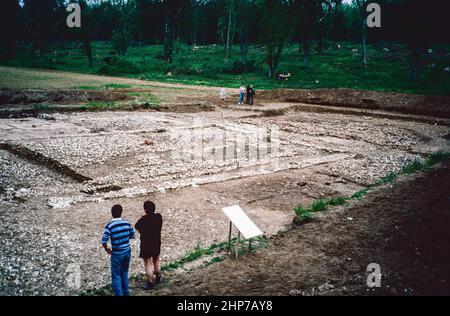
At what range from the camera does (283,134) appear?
22234mm

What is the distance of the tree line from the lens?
37.9 meters

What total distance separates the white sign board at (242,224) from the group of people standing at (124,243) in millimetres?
1515

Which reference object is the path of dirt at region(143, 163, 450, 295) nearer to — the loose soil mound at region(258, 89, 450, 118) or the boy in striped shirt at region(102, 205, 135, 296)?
the boy in striped shirt at region(102, 205, 135, 296)

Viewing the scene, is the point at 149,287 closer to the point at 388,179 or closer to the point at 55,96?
the point at 388,179

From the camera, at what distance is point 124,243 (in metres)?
6.06

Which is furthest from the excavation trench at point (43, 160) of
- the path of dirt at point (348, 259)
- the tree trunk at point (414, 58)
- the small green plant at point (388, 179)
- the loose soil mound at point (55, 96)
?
the tree trunk at point (414, 58)

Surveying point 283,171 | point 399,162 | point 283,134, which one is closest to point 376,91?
point 283,134

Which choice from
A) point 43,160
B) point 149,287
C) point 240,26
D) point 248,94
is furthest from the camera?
point 240,26

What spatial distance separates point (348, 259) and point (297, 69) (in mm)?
43698

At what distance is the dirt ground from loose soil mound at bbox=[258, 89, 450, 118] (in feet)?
4.23

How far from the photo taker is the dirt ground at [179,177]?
7746mm

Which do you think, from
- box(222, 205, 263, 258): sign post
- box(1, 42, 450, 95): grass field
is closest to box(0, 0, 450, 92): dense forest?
box(1, 42, 450, 95): grass field

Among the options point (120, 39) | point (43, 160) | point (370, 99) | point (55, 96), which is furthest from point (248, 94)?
point (120, 39)
